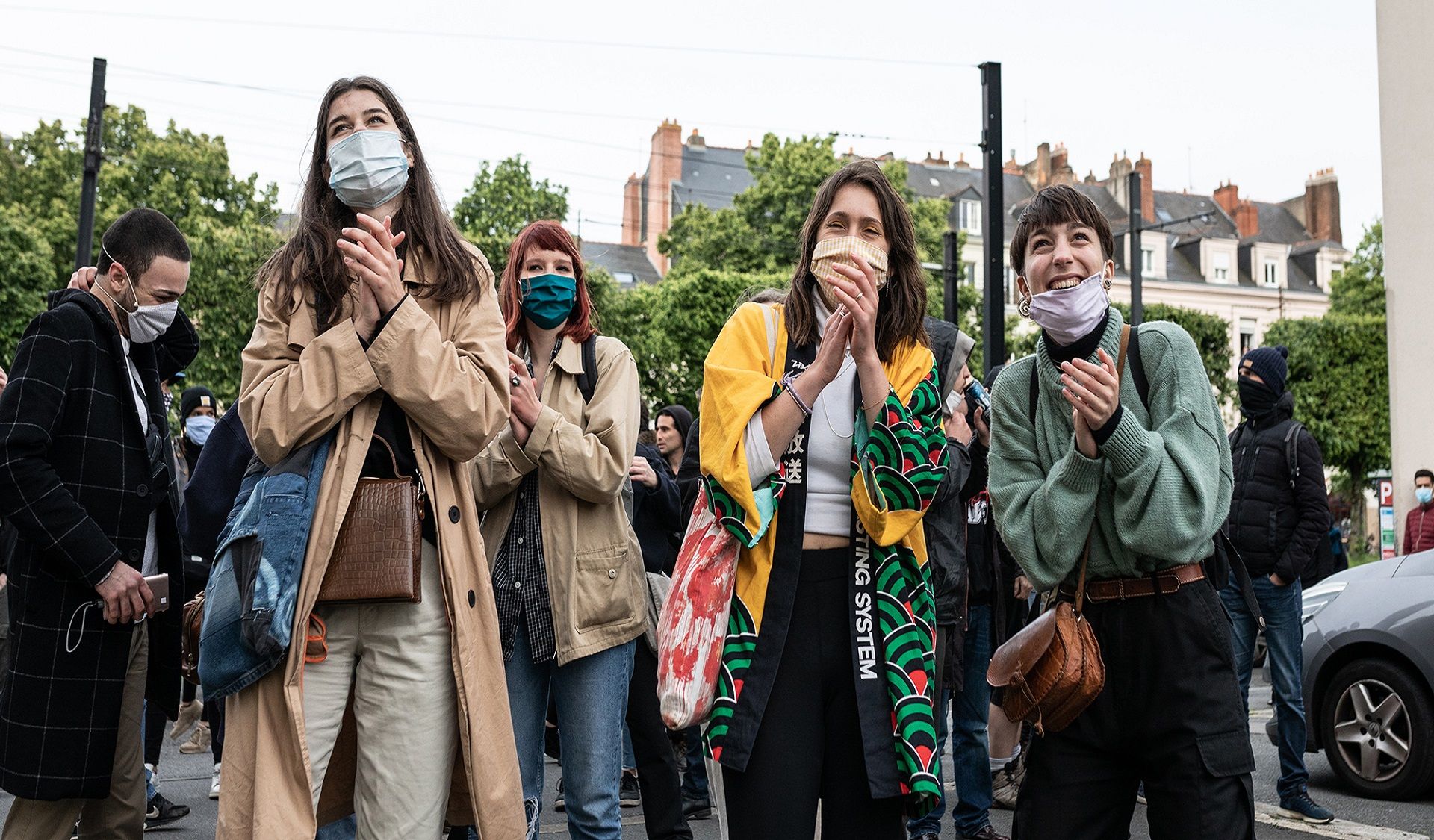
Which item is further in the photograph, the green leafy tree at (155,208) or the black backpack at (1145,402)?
the green leafy tree at (155,208)

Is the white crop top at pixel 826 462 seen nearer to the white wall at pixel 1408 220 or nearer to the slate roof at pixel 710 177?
the white wall at pixel 1408 220

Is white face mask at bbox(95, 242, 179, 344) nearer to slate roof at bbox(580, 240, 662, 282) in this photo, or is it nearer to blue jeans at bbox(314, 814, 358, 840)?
blue jeans at bbox(314, 814, 358, 840)

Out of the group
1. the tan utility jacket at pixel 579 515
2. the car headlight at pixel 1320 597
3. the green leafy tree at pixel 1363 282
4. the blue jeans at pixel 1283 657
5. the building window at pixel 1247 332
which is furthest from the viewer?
the building window at pixel 1247 332

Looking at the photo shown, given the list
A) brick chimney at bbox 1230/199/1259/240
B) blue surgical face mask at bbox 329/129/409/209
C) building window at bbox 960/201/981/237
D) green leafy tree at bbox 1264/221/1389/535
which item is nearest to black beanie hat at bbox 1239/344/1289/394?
blue surgical face mask at bbox 329/129/409/209

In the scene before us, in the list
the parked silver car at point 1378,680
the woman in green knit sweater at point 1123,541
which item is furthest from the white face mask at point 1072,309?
the parked silver car at point 1378,680

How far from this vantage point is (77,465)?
412 cm

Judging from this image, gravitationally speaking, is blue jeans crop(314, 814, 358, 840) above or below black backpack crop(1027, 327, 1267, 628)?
below

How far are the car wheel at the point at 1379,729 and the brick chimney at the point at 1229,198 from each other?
6703 cm

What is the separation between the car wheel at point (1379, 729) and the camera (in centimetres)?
719

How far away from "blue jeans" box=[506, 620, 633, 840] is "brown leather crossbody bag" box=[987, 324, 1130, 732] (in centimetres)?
126

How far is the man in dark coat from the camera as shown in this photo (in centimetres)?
394

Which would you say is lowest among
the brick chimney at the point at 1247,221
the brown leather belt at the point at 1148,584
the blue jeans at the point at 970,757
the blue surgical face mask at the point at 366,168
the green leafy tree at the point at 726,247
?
the blue jeans at the point at 970,757

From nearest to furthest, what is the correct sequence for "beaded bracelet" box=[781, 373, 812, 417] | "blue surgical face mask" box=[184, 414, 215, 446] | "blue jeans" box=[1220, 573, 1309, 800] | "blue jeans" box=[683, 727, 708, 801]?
"beaded bracelet" box=[781, 373, 812, 417]
"blue jeans" box=[1220, 573, 1309, 800]
"blue jeans" box=[683, 727, 708, 801]
"blue surgical face mask" box=[184, 414, 215, 446]

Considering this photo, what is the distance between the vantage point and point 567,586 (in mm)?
3941
